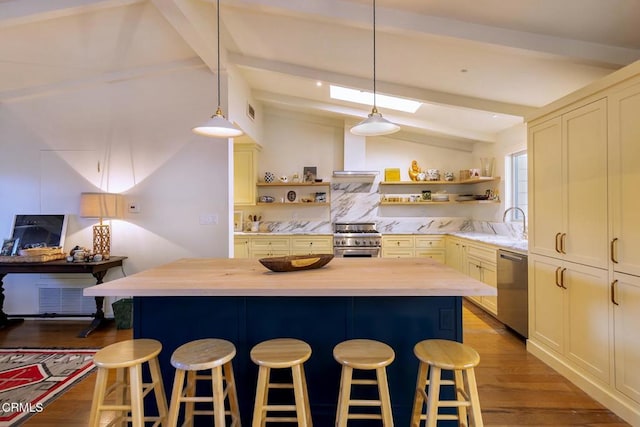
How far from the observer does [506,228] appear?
4.46 metres

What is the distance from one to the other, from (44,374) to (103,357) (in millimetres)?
1639

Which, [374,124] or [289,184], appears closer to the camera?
[374,124]

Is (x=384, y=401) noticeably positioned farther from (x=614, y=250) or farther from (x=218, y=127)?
(x=218, y=127)

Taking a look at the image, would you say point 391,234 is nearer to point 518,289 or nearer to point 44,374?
point 518,289

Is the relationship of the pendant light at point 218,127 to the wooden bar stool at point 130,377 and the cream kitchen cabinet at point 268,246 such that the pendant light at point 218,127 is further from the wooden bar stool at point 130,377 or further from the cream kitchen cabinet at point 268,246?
the cream kitchen cabinet at point 268,246

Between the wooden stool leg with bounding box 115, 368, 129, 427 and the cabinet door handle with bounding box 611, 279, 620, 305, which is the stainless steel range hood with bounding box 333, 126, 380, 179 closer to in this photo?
the cabinet door handle with bounding box 611, 279, 620, 305

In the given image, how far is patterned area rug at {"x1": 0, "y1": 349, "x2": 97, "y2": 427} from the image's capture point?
211 centimetres

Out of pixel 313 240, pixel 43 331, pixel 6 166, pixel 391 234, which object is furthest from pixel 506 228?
pixel 6 166

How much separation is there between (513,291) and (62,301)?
486 cm

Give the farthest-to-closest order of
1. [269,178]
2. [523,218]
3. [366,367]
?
[269,178]
[523,218]
[366,367]

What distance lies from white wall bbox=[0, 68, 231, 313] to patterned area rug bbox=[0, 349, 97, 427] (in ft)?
3.22

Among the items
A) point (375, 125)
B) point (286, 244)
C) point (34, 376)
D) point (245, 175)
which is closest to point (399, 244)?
point (286, 244)

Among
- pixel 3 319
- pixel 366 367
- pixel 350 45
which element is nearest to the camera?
pixel 366 367

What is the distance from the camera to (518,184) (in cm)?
439
